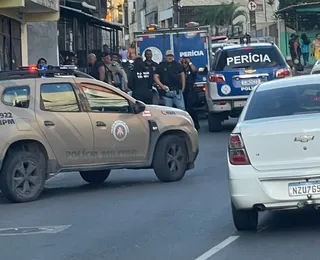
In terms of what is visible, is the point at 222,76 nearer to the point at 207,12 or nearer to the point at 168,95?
the point at 168,95

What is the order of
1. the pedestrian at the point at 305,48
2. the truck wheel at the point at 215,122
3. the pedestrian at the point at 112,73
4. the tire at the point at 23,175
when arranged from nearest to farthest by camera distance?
the tire at the point at 23,175 < the truck wheel at the point at 215,122 < the pedestrian at the point at 112,73 < the pedestrian at the point at 305,48

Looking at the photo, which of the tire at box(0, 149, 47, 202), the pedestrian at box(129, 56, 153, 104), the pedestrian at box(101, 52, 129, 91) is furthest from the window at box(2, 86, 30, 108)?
the pedestrian at box(101, 52, 129, 91)

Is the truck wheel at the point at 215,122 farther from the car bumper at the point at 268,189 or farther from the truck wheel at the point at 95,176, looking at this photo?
the car bumper at the point at 268,189

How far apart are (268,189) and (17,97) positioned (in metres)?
5.20

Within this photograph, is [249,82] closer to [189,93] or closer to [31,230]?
[189,93]

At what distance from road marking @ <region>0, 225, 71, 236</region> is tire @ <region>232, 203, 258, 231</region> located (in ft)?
7.04

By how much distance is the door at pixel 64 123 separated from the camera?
13.1m

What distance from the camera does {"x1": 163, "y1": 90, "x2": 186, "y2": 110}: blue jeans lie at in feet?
69.4

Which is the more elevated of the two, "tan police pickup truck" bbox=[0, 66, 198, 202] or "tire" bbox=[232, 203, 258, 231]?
"tan police pickup truck" bbox=[0, 66, 198, 202]

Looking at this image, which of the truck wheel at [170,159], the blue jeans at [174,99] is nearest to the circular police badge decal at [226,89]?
the blue jeans at [174,99]

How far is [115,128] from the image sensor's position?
13547 millimetres

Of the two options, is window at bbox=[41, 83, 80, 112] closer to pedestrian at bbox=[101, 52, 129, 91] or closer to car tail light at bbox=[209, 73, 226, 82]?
car tail light at bbox=[209, 73, 226, 82]

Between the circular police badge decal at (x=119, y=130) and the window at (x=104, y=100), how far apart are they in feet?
0.79

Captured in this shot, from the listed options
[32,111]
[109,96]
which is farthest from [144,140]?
[32,111]
